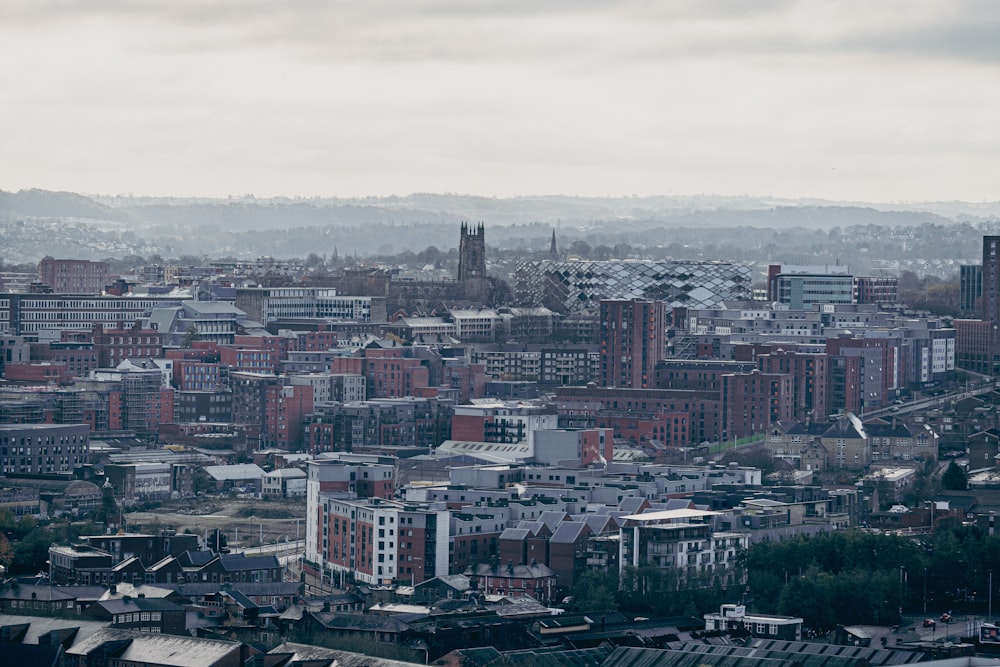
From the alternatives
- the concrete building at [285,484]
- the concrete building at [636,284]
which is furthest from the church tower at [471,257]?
the concrete building at [285,484]

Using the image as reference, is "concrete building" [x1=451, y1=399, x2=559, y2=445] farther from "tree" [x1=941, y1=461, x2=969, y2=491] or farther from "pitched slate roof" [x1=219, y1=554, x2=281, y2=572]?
"pitched slate roof" [x1=219, y1=554, x2=281, y2=572]

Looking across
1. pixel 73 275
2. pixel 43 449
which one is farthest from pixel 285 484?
pixel 73 275

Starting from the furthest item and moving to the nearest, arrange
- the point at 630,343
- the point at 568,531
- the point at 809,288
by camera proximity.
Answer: the point at 809,288
the point at 630,343
the point at 568,531

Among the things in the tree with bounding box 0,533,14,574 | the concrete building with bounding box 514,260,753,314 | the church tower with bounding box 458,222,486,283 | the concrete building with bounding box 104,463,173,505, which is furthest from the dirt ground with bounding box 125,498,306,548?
the church tower with bounding box 458,222,486,283

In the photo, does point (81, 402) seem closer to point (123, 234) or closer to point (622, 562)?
point (622, 562)

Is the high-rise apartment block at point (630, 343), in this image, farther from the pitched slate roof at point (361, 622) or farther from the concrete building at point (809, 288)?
the pitched slate roof at point (361, 622)

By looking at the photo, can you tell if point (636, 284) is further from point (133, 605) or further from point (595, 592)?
point (133, 605)

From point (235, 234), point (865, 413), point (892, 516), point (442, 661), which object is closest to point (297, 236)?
point (235, 234)
